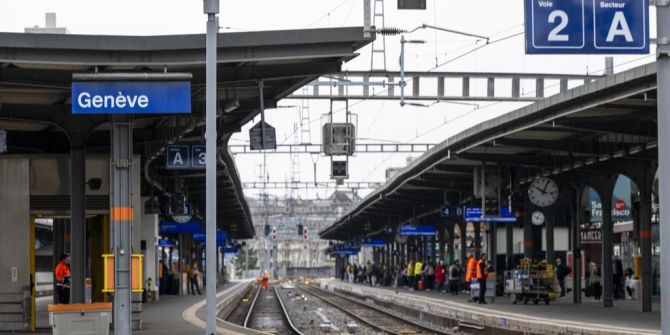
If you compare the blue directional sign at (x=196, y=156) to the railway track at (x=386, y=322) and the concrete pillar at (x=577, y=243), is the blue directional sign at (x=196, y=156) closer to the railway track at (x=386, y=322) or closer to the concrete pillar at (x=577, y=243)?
the railway track at (x=386, y=322)

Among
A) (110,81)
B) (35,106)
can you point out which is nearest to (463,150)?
(35,106)

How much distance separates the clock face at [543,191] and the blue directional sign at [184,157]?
40.6 feet

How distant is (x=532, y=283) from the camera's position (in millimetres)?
37469

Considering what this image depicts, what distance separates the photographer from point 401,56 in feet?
131

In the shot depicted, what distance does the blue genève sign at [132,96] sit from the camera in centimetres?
1805

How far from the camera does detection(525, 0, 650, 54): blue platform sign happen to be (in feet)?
43.8

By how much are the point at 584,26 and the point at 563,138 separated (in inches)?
730

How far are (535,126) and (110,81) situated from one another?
41.3ft

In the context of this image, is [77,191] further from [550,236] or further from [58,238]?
[550,236]

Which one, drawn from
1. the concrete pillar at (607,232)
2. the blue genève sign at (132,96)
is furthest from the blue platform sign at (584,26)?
the concrete pillar at (607,232)

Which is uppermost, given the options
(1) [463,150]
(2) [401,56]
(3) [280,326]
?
(2) [401,56]

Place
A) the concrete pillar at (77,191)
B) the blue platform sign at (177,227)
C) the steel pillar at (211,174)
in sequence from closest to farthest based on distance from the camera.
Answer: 1. the steel pillar at (211,174)
2. the concrete pillar at (77,191)
3. the blue platform sign at (177,227)

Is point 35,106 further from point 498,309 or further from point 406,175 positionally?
point 406,175

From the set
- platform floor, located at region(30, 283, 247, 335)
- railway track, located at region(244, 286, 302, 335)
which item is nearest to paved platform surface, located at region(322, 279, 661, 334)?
railway track, located at region(244, 286, 302, 335)
